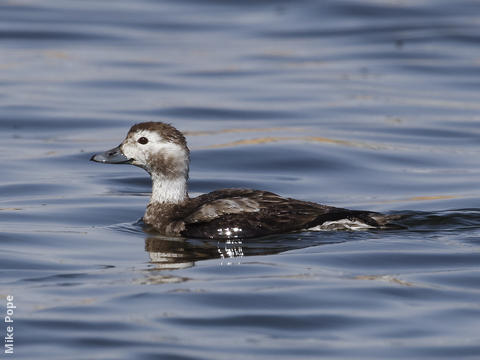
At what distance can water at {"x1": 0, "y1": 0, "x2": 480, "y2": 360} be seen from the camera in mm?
8984

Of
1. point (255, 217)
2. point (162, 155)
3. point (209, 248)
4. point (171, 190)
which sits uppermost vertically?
point (162, 155)

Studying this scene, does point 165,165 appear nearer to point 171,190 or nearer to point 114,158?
point 171,190

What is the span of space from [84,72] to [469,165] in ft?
29.2

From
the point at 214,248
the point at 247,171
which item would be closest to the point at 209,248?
the point at 214,248

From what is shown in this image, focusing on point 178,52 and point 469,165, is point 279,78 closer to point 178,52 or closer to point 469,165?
point 178,52

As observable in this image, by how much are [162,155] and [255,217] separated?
4.41 ft

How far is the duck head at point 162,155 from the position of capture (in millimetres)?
12633

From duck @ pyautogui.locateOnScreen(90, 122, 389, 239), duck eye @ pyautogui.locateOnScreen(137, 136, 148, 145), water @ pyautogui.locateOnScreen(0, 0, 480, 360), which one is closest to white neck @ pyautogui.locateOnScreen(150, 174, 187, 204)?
duck @ pyautogui.locateOnScreen(90, 122, 389, 239)

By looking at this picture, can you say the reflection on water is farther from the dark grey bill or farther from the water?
the dark grey bill

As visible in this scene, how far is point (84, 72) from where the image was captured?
75.3 ft

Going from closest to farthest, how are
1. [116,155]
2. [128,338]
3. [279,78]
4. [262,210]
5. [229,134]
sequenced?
[128,338] → [262,210] → [116,155] → [229,134] → [279,78]

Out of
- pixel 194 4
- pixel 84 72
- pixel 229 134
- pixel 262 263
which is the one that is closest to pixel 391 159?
pixel 229 134

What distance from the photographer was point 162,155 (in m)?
12.7

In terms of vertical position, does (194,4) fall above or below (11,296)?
above
